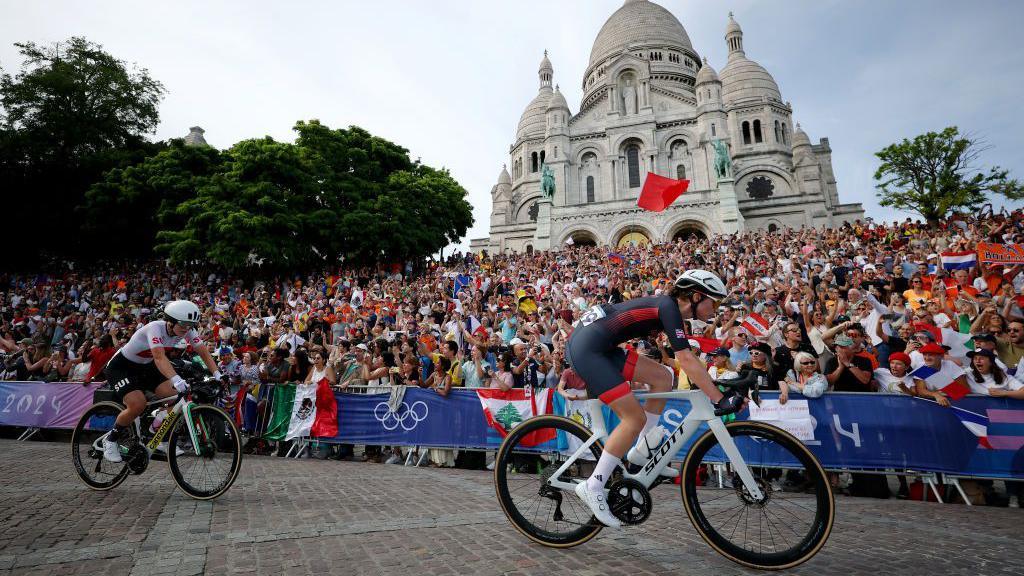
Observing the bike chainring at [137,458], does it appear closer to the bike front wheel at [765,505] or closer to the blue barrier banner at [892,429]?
the blue barrier banner at [892,429]

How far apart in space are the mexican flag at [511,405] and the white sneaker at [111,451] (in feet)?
15.0

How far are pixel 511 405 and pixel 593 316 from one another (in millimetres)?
4593

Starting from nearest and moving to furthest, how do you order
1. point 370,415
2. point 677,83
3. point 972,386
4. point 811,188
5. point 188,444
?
point 188,444
point 972,386
point 370,415
point 811,188
point 677,83

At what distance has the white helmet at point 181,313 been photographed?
5117mm

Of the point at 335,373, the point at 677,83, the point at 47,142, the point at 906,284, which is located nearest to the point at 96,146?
the point at 47,142

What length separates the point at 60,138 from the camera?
1313 inches

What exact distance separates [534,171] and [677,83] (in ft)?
67.8

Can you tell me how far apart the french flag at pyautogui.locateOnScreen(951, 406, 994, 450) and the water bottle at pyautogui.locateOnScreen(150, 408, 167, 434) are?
354 inches

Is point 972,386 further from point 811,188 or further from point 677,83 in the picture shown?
point 677,83

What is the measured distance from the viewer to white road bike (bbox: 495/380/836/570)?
3.02 metres

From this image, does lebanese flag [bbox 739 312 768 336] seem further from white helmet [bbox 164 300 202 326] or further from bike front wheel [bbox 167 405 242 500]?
white helmet [bbox 164 300 202 326]

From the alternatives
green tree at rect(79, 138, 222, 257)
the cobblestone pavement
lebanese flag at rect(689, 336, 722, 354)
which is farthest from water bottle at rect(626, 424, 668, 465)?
green tree at rect(79, 138, 222, 257)

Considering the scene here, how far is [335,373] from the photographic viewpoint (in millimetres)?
9508

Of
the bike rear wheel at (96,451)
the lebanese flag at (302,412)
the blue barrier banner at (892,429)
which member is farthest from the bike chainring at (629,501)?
the lebanese flag at (302,412)
